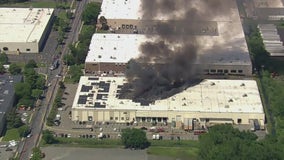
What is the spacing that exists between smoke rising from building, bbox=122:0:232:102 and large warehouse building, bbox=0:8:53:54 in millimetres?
12264

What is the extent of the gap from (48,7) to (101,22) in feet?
30.1

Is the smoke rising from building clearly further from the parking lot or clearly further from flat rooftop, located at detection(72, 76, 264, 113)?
the parking lot

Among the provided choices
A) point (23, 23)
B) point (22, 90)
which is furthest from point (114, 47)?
point (23, 23)

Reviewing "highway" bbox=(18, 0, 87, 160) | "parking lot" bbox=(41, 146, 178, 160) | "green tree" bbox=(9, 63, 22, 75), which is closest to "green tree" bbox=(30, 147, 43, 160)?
"parking lot" bbox=(41, 146, 178, 160)

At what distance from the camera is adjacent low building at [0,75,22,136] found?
50.1 meters

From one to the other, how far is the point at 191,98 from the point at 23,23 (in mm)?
23277

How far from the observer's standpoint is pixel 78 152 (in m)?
47.1

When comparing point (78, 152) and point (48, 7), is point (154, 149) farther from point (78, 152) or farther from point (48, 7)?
point (48, 7)

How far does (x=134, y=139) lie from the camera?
155ft

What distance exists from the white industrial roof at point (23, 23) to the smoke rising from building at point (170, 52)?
13.4m

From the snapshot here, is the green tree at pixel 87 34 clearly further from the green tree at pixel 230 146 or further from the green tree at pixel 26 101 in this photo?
the green tree at pixel 230 146

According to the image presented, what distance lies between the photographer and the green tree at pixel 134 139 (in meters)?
47.3

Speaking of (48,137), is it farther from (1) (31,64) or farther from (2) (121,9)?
(2) (121,9)

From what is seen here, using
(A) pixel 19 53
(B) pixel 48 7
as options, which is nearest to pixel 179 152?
(A) pixel 19 53
